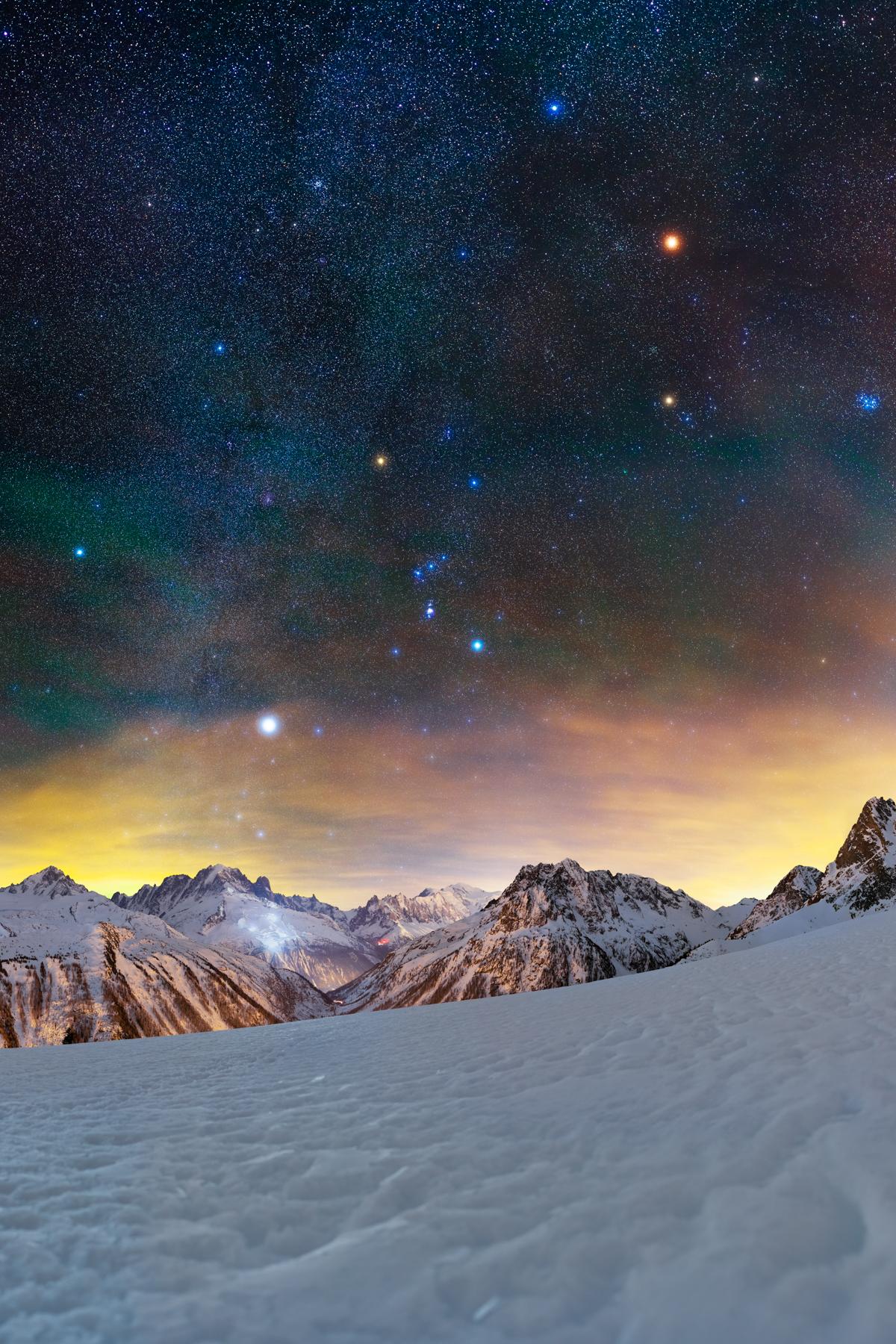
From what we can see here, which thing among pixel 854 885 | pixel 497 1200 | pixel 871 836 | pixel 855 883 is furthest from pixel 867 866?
pixel 497 1200

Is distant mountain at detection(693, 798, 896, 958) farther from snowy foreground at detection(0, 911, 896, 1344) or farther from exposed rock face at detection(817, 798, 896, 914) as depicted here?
snowy foreground at detection(0, 911, 896, 1344)

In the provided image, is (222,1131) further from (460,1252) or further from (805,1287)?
(805,1287)

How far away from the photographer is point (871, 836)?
15675cm

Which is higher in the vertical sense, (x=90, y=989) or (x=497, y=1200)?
(x=497, y=1200)

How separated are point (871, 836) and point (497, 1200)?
195 meters

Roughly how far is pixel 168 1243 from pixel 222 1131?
276 cm

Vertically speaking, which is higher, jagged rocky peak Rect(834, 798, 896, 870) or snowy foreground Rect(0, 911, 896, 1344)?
snowy foreground Rect(0, 911, 896, 1344)

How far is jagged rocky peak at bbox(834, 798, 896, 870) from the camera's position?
146 m

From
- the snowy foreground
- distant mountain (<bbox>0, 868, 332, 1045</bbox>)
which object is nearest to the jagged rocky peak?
distant mountain (<bbox>0, 868, 332, 1045</bbox>)

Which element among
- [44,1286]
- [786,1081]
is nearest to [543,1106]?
[786,1081]

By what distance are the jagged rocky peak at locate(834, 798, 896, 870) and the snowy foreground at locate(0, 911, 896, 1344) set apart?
16823cm

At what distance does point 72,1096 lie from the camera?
31.3 ft

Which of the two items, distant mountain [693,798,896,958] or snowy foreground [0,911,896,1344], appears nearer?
snowy foreground [0,911,896,1344]

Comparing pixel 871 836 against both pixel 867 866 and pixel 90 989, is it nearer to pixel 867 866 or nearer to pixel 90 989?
pixel 867 866
